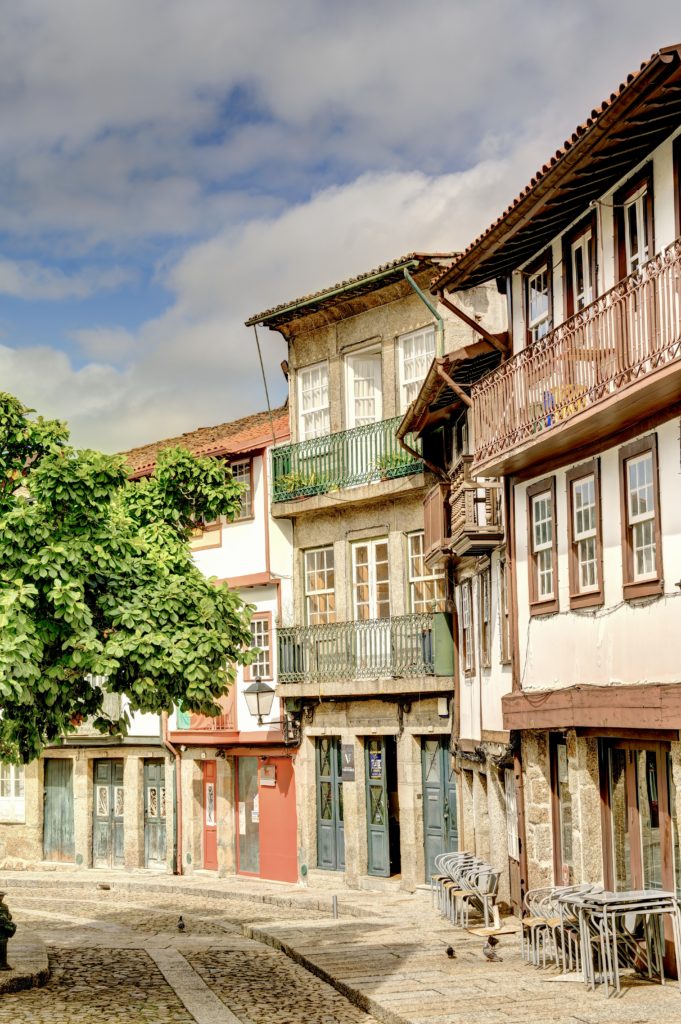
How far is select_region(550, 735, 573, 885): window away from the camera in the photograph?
18.1 metres

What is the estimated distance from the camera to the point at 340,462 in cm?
2831

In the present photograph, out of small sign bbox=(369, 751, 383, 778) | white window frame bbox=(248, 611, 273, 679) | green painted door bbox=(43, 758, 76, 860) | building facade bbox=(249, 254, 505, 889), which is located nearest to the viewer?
building facade bbox=(249, 254, 505, 889)

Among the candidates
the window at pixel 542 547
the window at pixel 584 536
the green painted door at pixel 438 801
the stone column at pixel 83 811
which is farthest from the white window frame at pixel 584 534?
the stone column at pixel 83 811

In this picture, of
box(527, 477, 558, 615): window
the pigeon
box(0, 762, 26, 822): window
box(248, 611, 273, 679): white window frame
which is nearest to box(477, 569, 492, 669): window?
box(527, 477, 558, 615): window

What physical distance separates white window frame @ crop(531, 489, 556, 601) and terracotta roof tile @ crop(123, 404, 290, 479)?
10616 millimetres

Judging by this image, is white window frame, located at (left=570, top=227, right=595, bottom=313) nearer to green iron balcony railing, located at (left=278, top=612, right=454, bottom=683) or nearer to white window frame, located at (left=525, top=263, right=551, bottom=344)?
white window frame, located at (left=525, top=263, right=551, bottom=344)

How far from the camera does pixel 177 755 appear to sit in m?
32.7

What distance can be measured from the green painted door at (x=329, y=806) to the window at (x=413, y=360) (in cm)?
670

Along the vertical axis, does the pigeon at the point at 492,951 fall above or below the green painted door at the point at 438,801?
below

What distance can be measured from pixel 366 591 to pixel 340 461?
2.49 meters

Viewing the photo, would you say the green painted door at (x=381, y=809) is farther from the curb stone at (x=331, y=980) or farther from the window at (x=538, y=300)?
the window at (x=538, y=300)

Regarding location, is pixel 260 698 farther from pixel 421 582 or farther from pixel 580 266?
pixel 580 266

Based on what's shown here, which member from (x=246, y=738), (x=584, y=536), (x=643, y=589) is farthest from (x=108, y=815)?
(x=643, y=589)

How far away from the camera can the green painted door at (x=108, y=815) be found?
34.3 metres
